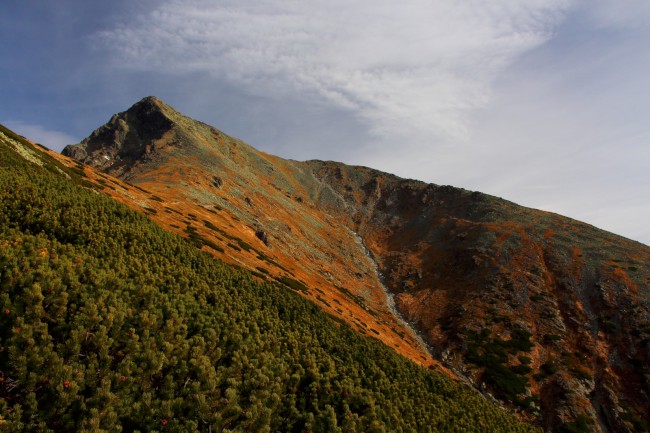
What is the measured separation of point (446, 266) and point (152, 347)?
9470 centimetres

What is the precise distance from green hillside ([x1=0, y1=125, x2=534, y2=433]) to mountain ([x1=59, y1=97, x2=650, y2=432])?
1405cm

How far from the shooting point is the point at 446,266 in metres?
98.1

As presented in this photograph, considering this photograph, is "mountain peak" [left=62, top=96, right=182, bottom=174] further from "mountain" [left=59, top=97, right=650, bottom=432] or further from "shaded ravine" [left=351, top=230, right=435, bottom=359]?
"shaded ravine" [left=351, top=230, right=435, bottom=359]

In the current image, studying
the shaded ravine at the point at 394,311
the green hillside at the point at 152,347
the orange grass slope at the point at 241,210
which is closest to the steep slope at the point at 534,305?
the shaded ravine at the point at 394,311

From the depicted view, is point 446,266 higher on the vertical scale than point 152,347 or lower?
higher

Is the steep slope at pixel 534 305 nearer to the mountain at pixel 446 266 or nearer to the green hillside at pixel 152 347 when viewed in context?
the mountain at pixel 446 266

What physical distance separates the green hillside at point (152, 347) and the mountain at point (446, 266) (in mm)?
14053

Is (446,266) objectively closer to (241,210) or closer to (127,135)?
(241,210)

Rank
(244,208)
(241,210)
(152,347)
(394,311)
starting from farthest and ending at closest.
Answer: (244,208), (394,311), (241,210), (152,347)

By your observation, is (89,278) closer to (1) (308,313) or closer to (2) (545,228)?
(1) (308,313)

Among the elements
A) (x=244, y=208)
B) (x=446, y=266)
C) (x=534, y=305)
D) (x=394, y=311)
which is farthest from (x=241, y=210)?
(x=534, y=305)

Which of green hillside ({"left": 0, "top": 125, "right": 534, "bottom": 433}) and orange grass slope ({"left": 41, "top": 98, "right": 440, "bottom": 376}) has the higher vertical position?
orange grass slope ({"left": 41, "top": 98, "right": 440, "bottom": 376})

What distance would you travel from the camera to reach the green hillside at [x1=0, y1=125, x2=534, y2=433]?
11.1m

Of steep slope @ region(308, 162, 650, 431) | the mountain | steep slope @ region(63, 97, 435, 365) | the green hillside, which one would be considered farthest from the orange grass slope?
the green hillside
